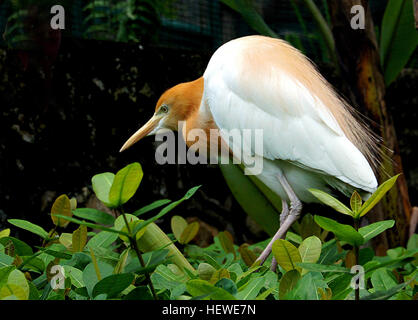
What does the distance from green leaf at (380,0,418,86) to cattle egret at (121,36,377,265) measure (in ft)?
1.28

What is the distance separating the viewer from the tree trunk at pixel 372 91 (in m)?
1.50

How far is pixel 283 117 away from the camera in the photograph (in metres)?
1.30

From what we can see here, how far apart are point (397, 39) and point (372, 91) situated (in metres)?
0.33

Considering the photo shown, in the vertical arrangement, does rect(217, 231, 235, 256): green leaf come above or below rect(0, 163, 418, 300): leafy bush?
below

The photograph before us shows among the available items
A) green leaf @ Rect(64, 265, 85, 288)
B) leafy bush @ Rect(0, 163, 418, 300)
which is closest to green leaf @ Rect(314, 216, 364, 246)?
leafy bush @ Rect(0, 163, 418, 300)

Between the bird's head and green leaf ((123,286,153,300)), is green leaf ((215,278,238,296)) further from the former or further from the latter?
the bird's head

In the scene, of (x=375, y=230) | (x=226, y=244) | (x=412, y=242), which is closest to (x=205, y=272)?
(x=375, y=230)

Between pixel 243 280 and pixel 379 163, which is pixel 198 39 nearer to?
pixel 379 163

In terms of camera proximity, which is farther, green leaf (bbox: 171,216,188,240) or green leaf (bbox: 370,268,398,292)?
green leaf (bbox: 171,216,188,240)

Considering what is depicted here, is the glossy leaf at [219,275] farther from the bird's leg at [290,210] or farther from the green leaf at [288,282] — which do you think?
the bird's leg at [290,210]

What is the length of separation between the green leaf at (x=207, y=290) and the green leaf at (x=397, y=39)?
1.34 metres

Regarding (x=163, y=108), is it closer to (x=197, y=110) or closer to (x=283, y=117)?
(x=197, y=110)

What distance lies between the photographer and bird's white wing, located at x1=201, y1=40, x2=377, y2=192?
4.11ft
